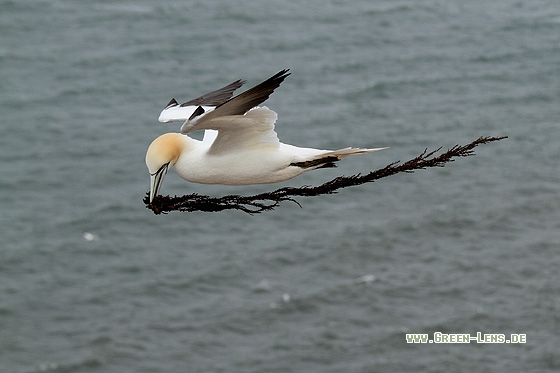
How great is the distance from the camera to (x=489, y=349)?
39750mm

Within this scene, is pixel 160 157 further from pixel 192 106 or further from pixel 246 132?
pixel 192 106

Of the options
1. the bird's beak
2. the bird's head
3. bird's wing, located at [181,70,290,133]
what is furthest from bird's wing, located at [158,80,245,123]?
bird's wing, located at [181,70,290,133]

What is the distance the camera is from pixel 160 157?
30.5ft

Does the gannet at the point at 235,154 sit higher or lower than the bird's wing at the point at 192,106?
lower

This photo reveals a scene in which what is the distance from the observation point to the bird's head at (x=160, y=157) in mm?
9273

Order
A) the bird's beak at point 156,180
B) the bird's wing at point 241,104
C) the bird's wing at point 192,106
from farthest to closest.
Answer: the bird's wing at point 192,106 → the bird's beak at point 156,180 → the bird's wing at point 241,104

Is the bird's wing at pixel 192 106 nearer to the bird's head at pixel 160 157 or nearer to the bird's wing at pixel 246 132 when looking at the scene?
the bird's wing at pixel 246 132

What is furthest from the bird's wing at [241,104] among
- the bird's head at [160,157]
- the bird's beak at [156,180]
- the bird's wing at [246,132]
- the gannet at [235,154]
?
the bird's beak at [156,180]

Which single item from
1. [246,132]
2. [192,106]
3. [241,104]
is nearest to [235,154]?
[246,132]

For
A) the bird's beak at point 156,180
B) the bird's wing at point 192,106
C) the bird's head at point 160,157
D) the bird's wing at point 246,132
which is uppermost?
the bird's wing at point 192,106

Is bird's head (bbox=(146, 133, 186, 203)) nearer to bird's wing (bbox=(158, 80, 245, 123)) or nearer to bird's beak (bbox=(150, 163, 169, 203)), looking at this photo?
bird's beak (bbox=(150, 163, 169, 203))

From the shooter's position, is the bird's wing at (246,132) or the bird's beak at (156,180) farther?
the bird's wing at (246,132)

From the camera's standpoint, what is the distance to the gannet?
9.30 meters

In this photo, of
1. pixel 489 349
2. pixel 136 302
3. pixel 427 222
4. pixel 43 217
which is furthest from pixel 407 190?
pixel 43 217
